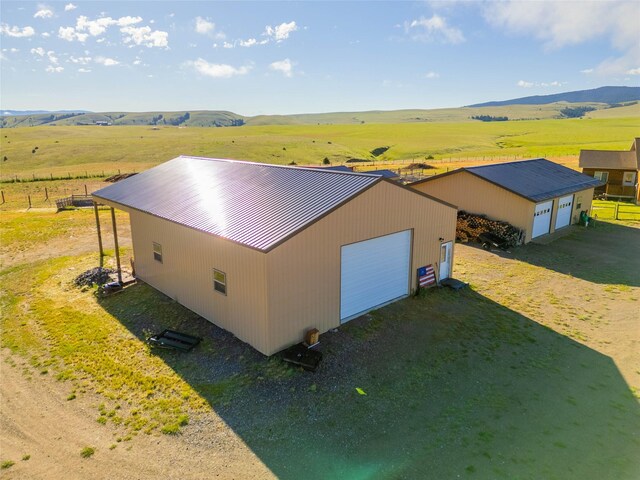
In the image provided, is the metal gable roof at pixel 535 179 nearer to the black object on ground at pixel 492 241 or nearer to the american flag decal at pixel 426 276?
the black object on ground at pixel 492 241

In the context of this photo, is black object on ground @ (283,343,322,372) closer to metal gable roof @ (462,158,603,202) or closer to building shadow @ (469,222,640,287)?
building shadow @ (469,222,640,287)

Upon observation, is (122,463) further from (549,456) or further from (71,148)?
(71,148)

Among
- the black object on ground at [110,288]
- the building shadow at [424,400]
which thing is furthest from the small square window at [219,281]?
the black object on ground at [110,288]

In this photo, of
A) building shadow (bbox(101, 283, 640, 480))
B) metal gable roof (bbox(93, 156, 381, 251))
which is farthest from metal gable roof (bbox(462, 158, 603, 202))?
metal gable roof (bbox(93, 156, 381, 251))

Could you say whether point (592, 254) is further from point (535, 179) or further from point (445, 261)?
point (445, 261)

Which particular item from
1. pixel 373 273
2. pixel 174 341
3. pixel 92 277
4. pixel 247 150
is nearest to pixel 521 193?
pixel 373 273

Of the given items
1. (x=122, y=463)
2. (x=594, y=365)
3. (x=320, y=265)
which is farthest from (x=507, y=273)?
(x=122, y=463)
